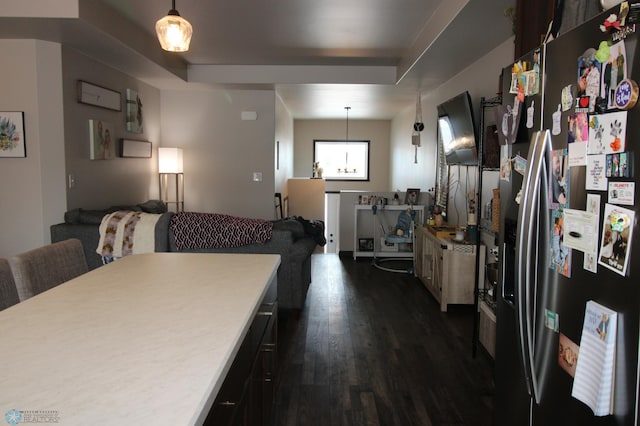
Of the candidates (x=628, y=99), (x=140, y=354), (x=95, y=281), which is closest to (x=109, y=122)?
(x=95, y=281)

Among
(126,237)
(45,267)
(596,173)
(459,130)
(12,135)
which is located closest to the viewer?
(596,173)

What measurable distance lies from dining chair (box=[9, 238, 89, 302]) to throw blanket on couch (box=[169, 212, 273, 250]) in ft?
5.01

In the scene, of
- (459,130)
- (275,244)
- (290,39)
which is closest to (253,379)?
(275,244)

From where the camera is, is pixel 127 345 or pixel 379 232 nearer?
pixel 127 345

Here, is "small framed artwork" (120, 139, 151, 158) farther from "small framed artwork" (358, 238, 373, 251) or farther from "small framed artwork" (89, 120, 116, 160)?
"small framed artwork" (358, 238, 373, 251)

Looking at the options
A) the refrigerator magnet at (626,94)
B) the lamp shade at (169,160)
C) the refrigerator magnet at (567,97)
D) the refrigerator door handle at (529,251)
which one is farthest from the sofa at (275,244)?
the refrigerator magnet at (626,94)

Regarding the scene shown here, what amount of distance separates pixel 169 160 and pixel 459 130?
3752mm

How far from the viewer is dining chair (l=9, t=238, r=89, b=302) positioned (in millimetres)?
1784

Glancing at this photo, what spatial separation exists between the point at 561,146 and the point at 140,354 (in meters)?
1.26

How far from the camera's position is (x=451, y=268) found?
420cm

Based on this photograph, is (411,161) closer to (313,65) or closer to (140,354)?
(313,65)

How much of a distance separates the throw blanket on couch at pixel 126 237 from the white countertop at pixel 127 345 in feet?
6.11

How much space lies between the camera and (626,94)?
3.56ft

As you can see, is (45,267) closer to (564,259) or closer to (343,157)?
(564,259)
